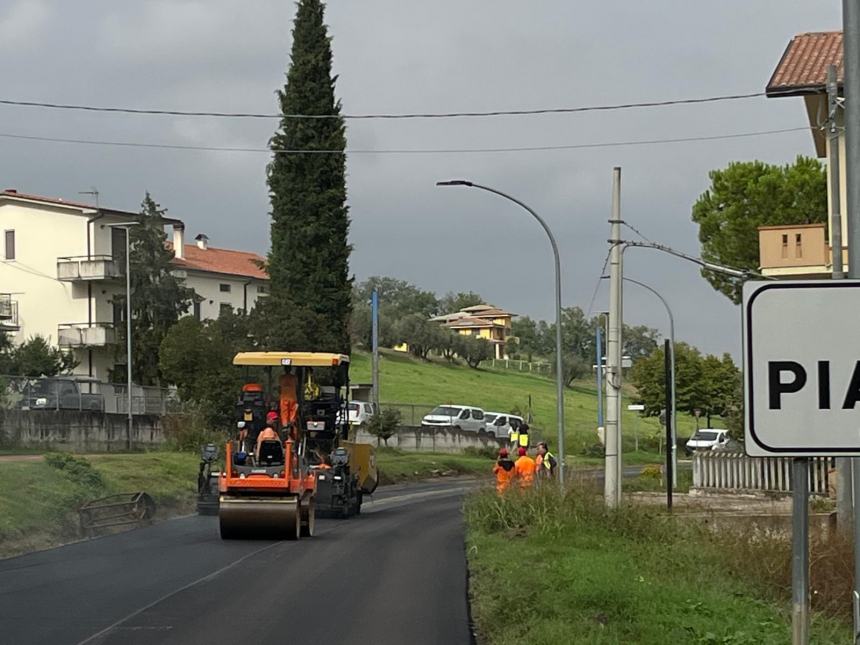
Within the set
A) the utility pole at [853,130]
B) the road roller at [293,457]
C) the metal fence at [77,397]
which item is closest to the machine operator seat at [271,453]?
the road roller at [293,457]

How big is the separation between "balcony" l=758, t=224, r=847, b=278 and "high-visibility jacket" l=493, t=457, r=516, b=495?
281 inches

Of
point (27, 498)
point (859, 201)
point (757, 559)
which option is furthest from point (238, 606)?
point (27, 498)

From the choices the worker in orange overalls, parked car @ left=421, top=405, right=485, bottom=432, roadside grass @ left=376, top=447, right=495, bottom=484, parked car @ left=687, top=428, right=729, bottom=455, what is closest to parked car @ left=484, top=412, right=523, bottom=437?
parked car @ left=421, top=405, right=485, bottom=432

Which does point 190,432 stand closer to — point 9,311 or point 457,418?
point 9,311

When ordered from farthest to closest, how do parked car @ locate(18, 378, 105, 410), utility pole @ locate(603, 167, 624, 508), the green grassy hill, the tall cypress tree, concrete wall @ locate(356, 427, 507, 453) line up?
1. the green grassy hill
2. concrete wall @ locate(356, 427, 507, 453)
3. the tall cypress tree
4. parked car @ locate(18, 378, 105, 410)
5. utility pole @ locate(603, 167, 624, 508)

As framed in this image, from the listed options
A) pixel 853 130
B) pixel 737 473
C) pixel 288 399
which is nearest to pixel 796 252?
pixel 737 473

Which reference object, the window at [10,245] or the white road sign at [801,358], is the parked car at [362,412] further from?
the white road sign at [801,358]

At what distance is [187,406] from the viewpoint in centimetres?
5016

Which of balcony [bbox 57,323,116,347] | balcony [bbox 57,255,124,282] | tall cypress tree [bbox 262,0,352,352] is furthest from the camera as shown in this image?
balcony [bbox 57,323,116,347]

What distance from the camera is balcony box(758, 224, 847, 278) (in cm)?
3072

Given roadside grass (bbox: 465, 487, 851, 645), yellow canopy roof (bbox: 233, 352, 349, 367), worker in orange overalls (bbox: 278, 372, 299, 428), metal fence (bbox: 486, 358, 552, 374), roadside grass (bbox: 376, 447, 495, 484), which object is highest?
Answer: metal fence (bbox: 486, 358, 552, 374)

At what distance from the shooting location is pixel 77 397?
49125 millimetres

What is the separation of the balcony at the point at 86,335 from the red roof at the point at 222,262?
23.1ft

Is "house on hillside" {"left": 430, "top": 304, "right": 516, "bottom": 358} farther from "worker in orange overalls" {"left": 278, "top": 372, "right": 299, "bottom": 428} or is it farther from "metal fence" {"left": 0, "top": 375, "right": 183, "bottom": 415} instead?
"worker in orange overalls" {"left": 278, "top": 372, "right": 299, "bottom": 428}
